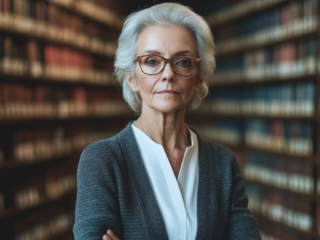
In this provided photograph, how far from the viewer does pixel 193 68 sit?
1294mm

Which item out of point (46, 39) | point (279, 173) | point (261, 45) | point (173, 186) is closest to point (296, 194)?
Result: point (279, 173)

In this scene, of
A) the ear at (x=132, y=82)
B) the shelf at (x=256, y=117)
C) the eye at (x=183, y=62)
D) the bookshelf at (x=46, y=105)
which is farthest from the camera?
the shelf at (x=256, y=117)

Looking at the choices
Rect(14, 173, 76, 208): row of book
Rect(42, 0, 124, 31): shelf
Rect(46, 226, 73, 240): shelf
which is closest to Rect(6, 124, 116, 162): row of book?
Rect(14, 173, 76, 208): row of book

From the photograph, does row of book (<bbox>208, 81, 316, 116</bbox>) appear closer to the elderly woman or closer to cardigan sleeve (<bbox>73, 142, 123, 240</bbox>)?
the elderly woman

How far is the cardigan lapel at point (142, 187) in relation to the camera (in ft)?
3.79

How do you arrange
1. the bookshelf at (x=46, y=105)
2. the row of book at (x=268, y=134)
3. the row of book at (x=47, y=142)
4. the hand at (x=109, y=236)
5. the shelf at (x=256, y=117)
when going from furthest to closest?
1. the row of book at (x=268, y=134)
2. the shelf at (x=256, y=117)
3. the row of book at (x=47, y=142)
4. the bookshelf at (x=46, y=105)
5. the hand at (x=109, y=236)

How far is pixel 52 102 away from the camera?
3.39 metres

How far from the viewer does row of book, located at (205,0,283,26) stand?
12.0ft

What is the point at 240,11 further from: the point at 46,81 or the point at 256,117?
the point at 46,81

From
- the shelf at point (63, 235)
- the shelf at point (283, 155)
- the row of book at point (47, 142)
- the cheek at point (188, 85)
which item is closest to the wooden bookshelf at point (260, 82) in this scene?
the shelf at point (283, 155)

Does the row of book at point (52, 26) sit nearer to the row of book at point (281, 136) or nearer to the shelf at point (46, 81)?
the shelf at point (46, 81)

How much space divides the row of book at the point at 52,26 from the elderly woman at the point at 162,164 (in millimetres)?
1836

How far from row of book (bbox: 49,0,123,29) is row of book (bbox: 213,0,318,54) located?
1.53 meters

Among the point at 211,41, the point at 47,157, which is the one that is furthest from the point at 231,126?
the point at 211,41
